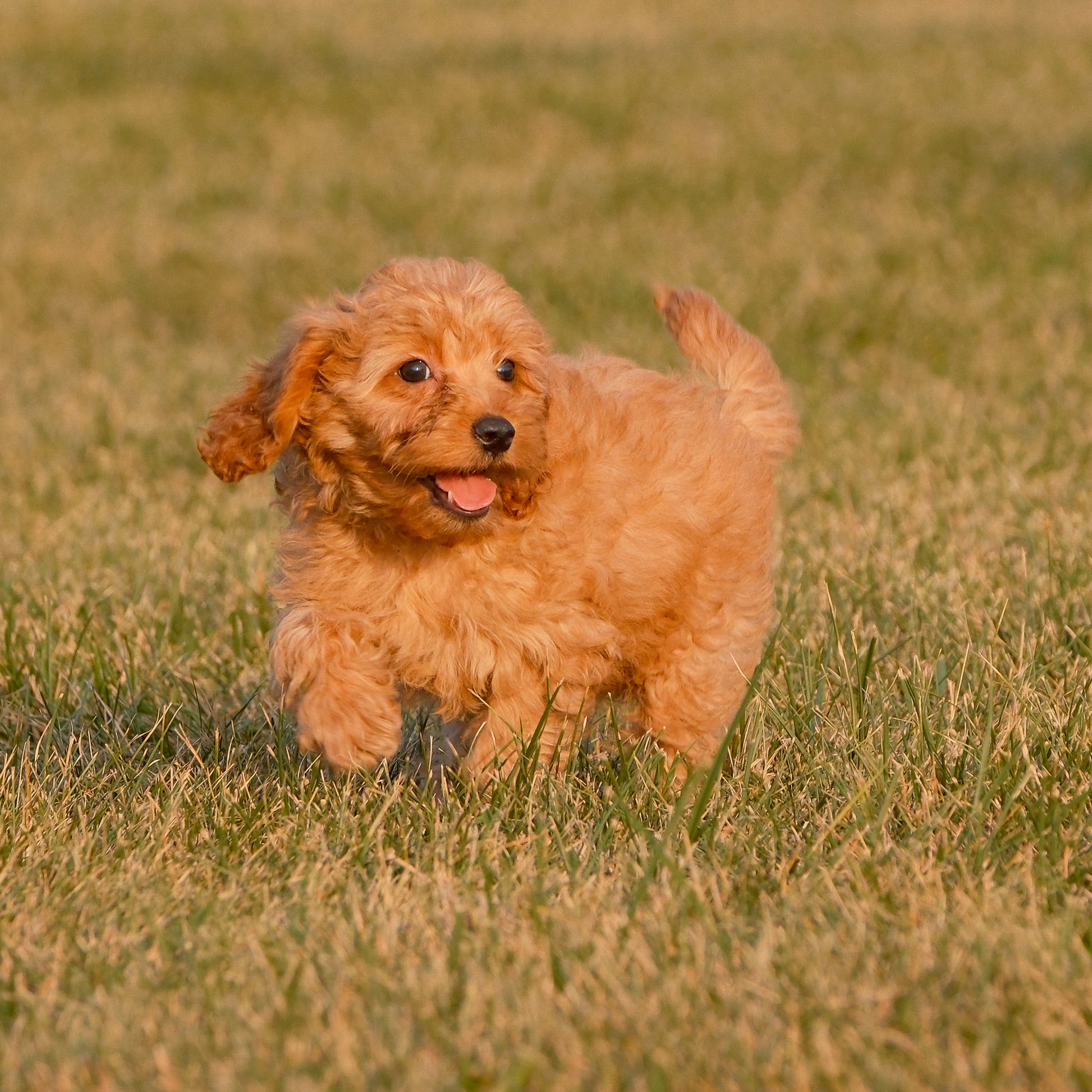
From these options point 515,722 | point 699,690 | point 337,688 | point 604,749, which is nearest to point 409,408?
point 337,688

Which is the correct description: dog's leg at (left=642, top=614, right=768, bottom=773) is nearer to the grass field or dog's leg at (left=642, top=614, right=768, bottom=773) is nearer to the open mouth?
the grass field

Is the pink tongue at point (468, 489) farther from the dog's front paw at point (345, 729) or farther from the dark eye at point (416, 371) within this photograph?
the dog's front paw at point (345, 729)

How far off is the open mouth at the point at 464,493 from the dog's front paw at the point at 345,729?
40 centimetres

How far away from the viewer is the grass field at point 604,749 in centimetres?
248

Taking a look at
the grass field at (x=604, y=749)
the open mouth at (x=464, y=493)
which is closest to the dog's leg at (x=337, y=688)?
the grass field at (x=604, y=749)

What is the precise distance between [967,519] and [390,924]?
3174mm

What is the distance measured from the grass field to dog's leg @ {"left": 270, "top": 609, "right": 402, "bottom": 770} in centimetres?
15

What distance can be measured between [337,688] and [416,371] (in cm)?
64

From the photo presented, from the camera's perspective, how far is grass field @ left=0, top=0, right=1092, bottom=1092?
8.13 feet

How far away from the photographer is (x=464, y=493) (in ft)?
11.0

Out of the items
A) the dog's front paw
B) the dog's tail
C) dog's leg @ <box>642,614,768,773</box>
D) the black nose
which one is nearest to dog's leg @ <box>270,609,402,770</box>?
the dog's front paw

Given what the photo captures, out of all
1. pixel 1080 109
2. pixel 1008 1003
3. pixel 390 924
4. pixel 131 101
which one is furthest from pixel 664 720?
pixel 131 101

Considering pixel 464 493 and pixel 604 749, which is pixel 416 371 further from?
pixel 604 749

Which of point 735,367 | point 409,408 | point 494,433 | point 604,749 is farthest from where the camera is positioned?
point 735,367
